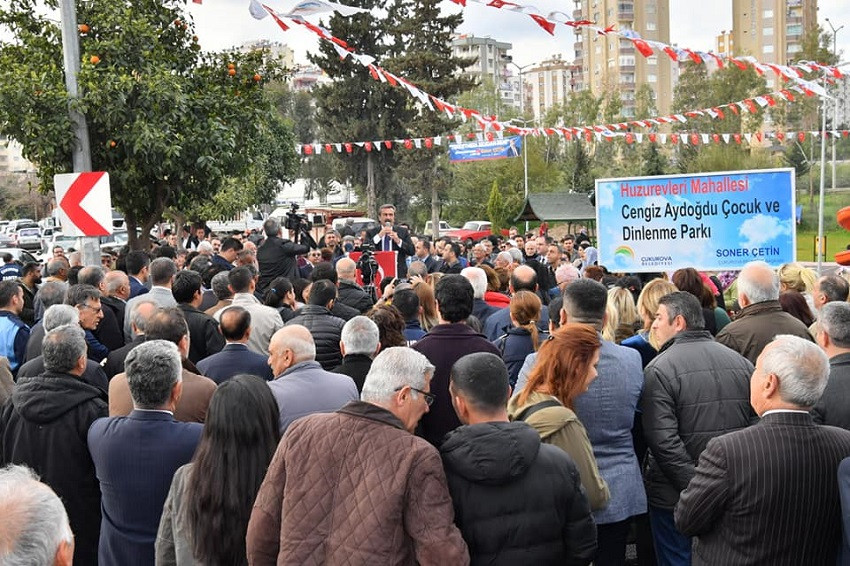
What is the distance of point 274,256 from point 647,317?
20.7 feet

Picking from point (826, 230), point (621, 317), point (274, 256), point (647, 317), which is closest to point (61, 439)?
point (647, 317)

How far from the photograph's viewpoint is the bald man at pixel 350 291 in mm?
8547

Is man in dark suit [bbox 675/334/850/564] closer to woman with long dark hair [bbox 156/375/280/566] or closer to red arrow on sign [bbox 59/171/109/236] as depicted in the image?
woman with long dark hair [bbox 156/375/280/566]

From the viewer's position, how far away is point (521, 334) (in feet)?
19.8

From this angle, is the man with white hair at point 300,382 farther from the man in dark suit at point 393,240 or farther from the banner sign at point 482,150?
the banner sign at point 482,150

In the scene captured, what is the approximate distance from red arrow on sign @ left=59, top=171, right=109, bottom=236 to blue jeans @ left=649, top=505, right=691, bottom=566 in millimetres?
5428

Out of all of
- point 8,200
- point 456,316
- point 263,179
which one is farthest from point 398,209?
point 456,316

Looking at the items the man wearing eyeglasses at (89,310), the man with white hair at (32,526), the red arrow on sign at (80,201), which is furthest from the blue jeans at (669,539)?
the red arrow on sign at (80,201)

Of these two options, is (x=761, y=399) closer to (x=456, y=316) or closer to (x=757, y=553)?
(x=757, y=553)

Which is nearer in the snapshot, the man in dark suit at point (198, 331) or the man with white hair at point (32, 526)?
the man with white hair at point (32, 526)

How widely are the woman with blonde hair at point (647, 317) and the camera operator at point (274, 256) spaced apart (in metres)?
6.02

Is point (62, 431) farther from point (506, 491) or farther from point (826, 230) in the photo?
point (826, 230)

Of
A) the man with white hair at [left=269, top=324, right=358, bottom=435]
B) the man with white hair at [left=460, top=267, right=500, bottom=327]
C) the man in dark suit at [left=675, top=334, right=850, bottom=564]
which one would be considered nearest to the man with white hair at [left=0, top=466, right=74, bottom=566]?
the man with white hair at [left=269, top=324, right=358, bottom=435]

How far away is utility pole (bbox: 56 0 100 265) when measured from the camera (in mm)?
8609
